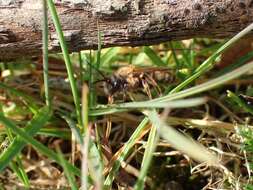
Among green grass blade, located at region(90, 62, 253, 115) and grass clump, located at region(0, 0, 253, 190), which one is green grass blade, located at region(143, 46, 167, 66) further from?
green grass blade, located at region(90, 62, 253, 115)

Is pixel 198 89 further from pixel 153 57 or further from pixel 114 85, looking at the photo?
pixel 153 57

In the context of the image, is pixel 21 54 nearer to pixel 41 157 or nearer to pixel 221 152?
pixel 41 157

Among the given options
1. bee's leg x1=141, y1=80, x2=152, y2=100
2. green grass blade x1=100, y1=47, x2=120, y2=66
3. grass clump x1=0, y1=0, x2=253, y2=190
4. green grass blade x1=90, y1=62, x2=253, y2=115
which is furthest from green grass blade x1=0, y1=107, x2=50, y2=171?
green grass blade x1=100, y1=47, x2=120, y2=66

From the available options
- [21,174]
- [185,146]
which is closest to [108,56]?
[21,174]

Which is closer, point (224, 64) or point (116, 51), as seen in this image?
point (116, 51)

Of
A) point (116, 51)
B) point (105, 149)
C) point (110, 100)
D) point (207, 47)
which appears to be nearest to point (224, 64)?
point (207, 47)
